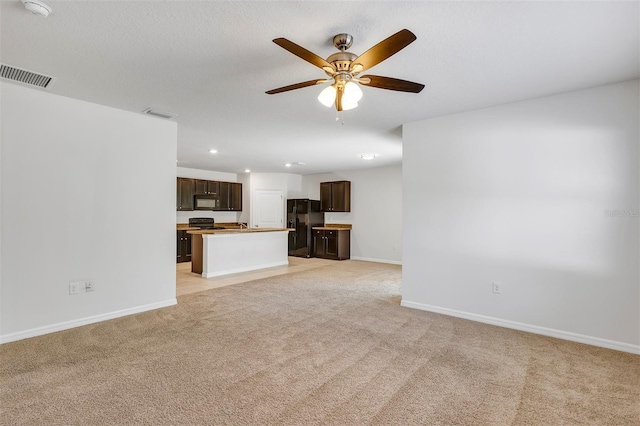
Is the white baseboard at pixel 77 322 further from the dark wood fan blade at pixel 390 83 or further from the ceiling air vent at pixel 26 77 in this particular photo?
the dark wood fan blade at pixel 390 83

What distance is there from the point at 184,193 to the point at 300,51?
705cm

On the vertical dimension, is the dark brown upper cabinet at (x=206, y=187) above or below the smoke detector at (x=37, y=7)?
below

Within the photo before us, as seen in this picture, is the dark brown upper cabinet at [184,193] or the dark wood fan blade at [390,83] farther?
the dark brown upper cabinet at [184,193]

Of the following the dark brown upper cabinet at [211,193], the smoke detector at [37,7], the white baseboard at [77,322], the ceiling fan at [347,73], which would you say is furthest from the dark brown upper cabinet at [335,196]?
the smoke detector at [37,7]

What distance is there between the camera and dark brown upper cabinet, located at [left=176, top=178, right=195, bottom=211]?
25.8ft

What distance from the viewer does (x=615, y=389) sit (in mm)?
2227

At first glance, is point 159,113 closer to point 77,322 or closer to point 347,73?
point 77,322

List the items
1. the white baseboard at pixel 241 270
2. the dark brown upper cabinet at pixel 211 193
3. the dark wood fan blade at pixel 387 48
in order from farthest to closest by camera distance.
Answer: the dark brown upper cabinet at pixel 211 193
the white baseboard at pixel 241 270
the dark wood fan blade at pixel 387 48

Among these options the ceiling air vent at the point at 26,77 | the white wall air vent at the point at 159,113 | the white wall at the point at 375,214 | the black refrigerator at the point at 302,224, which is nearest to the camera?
the ceiling air vent at the point at 26,77

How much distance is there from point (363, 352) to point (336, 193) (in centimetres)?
626

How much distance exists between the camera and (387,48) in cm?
180

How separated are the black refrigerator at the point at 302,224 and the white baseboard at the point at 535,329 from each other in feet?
16.2

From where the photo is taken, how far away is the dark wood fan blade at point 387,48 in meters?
1.65

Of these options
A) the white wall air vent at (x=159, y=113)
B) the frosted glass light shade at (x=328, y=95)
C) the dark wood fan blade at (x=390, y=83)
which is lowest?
the frosted glass light shade at (x=328, y=95)
